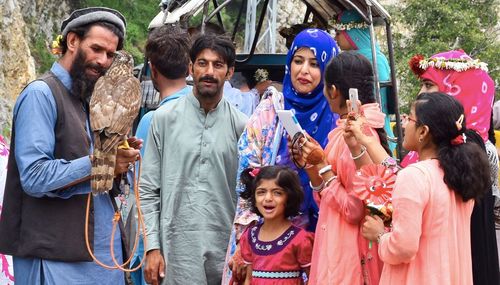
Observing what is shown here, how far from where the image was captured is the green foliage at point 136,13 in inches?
995

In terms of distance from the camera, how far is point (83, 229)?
15.5ft

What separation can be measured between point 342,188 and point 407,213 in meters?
0.57

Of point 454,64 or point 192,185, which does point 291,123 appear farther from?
point 454,64

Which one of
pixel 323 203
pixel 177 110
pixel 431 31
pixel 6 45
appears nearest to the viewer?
pixel 323 203

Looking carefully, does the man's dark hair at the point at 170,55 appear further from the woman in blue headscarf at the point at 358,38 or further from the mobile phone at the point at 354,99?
the woman in blue headscarf at the point at 358,38

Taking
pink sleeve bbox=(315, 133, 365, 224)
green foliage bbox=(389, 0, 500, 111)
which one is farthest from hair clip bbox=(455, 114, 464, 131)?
green foliage bbox=(389, 0, 500, 111)

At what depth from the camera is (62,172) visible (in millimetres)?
4535

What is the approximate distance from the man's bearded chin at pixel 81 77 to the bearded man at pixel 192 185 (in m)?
0.78

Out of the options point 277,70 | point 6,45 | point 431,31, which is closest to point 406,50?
point 431,31

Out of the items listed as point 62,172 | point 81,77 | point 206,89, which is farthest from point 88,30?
point 206,89

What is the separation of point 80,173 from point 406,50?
51.4 feet

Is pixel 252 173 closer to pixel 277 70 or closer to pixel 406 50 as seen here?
pixel 277 70

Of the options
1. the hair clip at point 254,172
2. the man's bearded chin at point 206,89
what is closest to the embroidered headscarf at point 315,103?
the hair clip at point 254,172

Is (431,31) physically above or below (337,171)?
above
